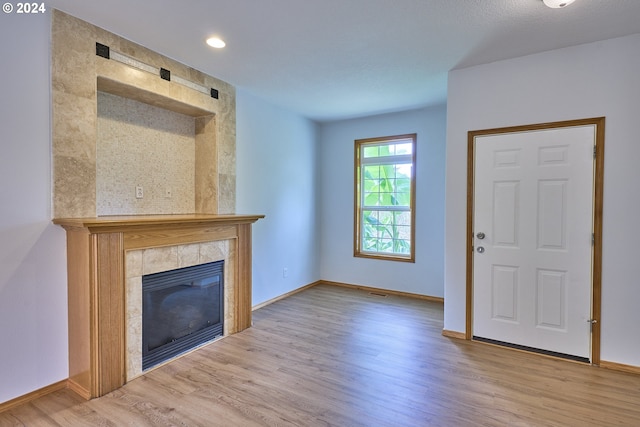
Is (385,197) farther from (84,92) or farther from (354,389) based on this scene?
(84,92)

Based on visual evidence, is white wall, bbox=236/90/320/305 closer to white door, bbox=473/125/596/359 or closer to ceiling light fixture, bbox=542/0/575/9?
white door, bbox=473/125/596/359

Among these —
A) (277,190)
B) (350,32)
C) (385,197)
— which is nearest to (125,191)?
(277,190)

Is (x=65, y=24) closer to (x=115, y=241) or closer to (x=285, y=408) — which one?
(x=115, y=241)

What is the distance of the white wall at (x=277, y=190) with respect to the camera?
393 cm

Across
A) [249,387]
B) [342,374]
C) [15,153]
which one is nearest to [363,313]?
[342,374]

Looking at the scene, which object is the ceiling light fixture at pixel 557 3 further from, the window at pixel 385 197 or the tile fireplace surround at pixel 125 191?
the tile fireplace surround at pixel 125 191

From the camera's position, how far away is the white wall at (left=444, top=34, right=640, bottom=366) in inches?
101

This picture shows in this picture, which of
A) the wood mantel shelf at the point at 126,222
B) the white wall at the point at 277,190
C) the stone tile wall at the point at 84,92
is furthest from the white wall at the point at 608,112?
the stone tile wall at the point at 84,92

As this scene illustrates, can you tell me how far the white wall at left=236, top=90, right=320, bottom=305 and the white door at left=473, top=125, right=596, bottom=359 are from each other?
243 centimetres

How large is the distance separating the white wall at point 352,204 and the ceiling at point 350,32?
1173 millimetres

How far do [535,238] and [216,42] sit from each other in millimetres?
3169

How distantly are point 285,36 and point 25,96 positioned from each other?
1.79m

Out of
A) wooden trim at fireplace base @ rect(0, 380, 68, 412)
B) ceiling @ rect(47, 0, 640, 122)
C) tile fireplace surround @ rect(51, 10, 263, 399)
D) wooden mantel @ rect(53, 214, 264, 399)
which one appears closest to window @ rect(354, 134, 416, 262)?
ceiling @ rect(47, 0, 640, 122)

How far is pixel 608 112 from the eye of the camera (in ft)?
8.61
